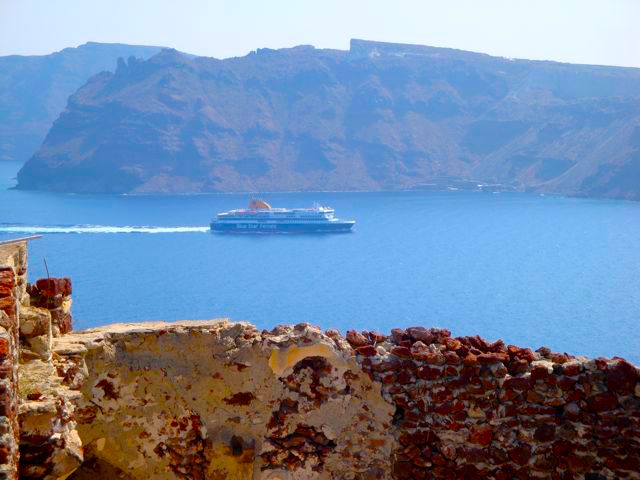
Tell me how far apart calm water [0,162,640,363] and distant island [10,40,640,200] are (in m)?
30.8

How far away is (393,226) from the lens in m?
79.2

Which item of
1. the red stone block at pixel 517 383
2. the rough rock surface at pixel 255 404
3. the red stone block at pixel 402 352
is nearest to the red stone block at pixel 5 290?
the rough rock surface at pixel 255 404

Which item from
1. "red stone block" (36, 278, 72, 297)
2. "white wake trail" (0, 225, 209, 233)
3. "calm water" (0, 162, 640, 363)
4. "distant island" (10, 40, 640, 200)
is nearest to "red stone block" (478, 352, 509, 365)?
"red stone block" (36, 278, 72, 297)

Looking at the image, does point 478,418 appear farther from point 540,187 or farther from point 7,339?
point 540,187

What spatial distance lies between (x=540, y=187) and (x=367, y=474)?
119 m

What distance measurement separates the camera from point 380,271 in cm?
5628

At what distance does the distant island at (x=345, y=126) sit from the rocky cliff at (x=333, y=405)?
109m

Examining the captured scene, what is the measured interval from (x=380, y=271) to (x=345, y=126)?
8675 centimetres

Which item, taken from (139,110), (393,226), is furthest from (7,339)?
(139,110)

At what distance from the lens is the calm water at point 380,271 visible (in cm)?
4291

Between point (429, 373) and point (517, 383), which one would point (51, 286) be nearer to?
point (429, 373)

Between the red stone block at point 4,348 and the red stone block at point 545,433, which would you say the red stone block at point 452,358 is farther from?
the red stone block at point 4,348

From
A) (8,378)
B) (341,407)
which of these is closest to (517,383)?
(341,407)

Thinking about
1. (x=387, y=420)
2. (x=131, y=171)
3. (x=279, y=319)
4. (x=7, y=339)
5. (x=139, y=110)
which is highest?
(x=139, y=110)
